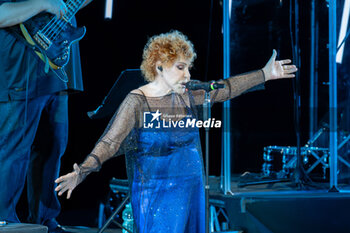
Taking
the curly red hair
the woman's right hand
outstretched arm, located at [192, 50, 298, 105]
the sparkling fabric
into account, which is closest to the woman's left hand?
outstretched arm, located at [192, 50, 298, 105]

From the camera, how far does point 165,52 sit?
2.66 metres

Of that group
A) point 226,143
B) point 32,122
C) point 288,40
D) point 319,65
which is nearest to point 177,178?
point 32,122

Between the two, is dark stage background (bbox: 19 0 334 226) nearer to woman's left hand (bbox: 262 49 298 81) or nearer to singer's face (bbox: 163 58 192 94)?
woman's left hand (bbox: 262 49 298 81)

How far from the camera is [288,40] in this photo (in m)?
4.87

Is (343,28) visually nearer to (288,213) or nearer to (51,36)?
(288,213)

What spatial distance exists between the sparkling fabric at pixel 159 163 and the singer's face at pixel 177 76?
79 mm

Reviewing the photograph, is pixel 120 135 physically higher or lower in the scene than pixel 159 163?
higher

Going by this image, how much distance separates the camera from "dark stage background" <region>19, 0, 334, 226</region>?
441cm

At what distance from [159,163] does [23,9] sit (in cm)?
121

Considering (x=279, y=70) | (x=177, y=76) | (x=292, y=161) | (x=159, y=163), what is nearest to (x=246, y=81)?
(x=279, y=70)

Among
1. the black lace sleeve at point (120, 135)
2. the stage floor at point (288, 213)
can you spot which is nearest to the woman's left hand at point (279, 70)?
the black lace sleeve at point (120, 135)

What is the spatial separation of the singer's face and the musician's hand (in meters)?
0.79

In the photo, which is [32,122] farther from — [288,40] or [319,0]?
[319,0]

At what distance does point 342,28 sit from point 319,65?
112cm
